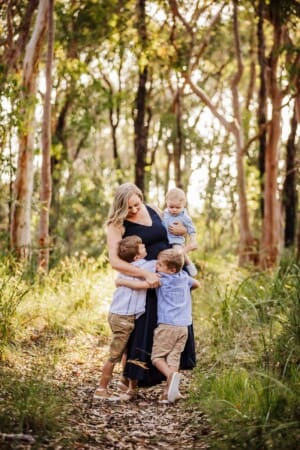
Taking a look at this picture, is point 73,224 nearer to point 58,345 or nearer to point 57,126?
point 57,126

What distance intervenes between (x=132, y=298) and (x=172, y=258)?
516 mm

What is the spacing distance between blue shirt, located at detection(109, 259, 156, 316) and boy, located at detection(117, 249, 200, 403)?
0.29ft

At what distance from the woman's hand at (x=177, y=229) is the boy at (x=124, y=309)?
412 mm

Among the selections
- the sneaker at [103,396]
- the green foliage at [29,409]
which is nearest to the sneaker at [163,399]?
the sneaker at [103,396]

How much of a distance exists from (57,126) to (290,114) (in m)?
7.09

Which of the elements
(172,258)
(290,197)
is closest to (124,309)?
(172,258)

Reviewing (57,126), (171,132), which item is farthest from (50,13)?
(171,132)

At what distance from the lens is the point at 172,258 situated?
21.2ft

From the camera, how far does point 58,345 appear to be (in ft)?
27.2

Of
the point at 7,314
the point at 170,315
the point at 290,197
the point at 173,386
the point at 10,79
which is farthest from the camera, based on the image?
the point at 290,197

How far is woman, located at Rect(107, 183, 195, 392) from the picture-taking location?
654 centimetres

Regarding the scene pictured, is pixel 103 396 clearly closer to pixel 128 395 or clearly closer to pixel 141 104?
pixel 128 395

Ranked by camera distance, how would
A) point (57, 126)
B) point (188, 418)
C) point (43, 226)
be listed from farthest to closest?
1. point (57, 126)
2. point (43, 226)
3. point (188, 418)

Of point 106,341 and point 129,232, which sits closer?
point 129,232
